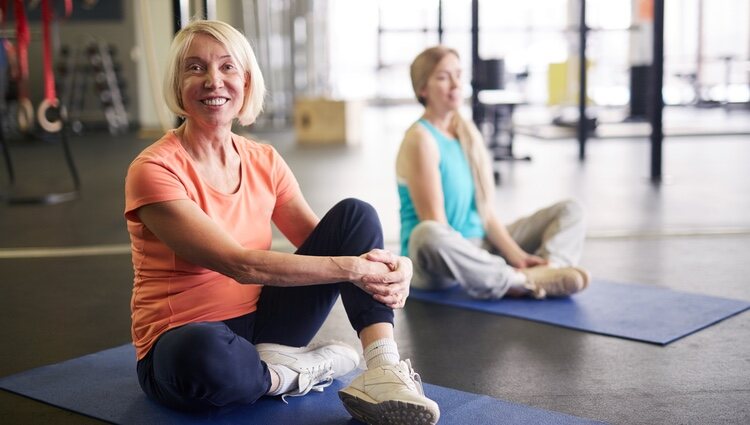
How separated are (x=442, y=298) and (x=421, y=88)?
666 mm

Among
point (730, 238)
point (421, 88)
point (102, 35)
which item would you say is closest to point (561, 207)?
point (421, 88)

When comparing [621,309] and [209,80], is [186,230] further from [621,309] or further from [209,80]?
[621,309]

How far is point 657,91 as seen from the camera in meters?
5.54

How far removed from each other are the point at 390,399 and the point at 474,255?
1.09 m

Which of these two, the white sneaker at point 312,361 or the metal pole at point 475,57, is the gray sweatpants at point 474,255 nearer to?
the white sneaker at point 312,361

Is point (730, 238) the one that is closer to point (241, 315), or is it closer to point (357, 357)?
point (357, 357)

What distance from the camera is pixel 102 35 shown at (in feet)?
34.2

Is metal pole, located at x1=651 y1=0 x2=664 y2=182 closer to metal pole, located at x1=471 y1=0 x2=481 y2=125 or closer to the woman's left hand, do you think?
metal pole, located at x1=471 y1=0 x2=481 y2=125

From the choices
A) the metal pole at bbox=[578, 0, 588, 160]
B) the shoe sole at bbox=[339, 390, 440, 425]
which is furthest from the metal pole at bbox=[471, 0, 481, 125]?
the shoe sole at bbox=[339, 390, 440, 425]

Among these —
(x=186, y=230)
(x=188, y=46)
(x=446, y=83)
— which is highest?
(x=188, y=46)

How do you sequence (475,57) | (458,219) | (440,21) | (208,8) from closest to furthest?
(458,219) < (208,8) < (475,57) < (440,21)

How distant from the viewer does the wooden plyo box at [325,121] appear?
8703 mm

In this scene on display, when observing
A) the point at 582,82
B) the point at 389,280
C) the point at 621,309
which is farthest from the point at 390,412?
the point at 582,82

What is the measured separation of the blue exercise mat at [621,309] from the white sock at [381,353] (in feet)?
2.72
